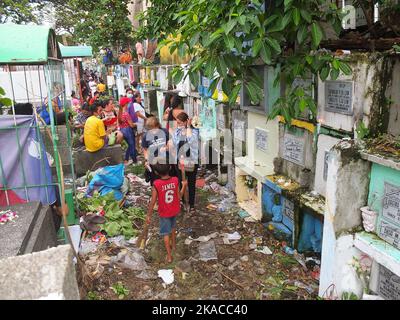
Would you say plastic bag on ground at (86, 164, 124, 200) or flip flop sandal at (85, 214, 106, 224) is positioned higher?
plastic bag on ground at (86, 164, 124, 200)

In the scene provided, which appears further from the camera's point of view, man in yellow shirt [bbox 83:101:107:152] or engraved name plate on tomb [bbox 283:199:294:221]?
man in yellow shirt [bbox 83:101:107:152]

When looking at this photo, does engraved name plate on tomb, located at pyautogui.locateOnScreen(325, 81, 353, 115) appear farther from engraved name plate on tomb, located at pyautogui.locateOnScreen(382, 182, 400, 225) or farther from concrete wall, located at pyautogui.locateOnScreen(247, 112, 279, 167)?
concrete wall, located at pyautogui.locateOnScreen(247, 112, 279, 167)

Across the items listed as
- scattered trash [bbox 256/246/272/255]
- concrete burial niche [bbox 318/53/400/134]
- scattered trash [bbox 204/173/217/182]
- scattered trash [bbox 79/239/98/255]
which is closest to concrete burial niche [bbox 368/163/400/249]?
concrete burial niche [bbox 318/53/400/134]

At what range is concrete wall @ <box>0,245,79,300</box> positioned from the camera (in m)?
2.11

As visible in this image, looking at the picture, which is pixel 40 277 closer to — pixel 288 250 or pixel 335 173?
pixel 335 173

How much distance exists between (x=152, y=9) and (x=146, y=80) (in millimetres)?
8043

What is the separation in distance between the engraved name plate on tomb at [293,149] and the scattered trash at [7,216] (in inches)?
147

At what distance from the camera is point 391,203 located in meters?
3.35

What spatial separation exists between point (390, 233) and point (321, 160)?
4.80 feet

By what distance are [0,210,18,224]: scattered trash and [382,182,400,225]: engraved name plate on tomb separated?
13.1ft

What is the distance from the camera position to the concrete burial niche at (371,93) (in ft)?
12.6

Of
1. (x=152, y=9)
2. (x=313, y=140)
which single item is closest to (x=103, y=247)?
(x=313, y=140)

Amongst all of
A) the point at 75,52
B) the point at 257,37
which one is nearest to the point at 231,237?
the point at 257,37

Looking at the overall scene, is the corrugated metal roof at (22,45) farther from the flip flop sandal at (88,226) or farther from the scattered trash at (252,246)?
the scattered trash at (252,246)
